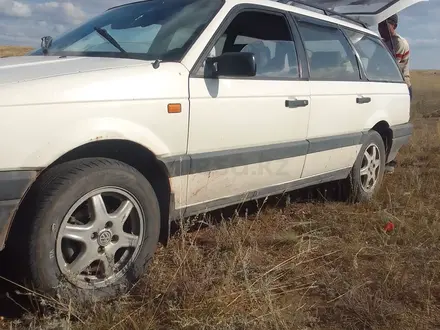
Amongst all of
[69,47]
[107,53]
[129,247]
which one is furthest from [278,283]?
[69,47]

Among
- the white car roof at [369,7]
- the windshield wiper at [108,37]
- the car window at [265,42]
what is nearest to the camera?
the windshield wiper at [108,37]

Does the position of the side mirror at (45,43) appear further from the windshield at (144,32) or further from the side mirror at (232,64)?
the side mirror at (232,64)

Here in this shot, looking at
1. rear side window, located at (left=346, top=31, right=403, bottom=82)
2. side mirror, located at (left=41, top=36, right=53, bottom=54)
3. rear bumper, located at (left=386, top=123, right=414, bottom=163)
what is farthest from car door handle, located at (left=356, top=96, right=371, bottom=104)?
side mirror, located at (left=41, top=36, right=53, bottom=54)

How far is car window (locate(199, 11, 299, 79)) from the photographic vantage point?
12.8ft

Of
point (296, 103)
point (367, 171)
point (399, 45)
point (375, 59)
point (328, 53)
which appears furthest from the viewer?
point (399, 45)

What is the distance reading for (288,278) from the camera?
3.27 metres

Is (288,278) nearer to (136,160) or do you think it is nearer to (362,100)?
(136,160)

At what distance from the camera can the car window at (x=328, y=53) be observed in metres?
4.45

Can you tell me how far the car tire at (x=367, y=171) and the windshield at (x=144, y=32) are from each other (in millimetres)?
2237

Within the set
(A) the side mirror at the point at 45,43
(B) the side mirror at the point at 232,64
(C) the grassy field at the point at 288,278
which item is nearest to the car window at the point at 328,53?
(B) the side mirror at the point at 232,64

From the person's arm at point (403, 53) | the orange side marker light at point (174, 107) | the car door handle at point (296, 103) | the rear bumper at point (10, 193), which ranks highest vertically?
the person's arm at point (403, 53)

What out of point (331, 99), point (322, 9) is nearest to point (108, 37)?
point (331, 99)

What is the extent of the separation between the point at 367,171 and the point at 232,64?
256 centimetres

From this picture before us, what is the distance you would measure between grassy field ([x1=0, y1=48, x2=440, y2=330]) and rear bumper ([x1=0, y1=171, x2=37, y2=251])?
443 mm
